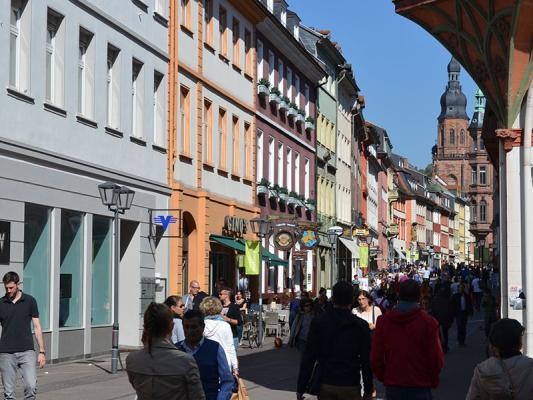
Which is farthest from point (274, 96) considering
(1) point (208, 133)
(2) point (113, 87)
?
(2) point (113, 87)

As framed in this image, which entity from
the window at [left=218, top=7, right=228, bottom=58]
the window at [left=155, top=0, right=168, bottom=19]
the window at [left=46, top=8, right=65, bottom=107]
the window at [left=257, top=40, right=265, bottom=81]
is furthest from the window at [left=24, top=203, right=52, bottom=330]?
the window at [left=257, top=40, right=265, bottom=81]

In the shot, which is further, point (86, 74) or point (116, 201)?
point (86, 74)

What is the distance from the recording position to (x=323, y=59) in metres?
65.7

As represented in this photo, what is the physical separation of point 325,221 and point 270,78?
16.4m

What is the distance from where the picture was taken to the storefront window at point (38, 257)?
80.9 ft

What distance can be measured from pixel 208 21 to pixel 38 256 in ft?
48.9

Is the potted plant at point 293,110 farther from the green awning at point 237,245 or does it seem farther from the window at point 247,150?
the green awning at point 237,245

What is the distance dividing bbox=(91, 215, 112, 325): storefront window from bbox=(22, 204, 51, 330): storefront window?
299 centimetres

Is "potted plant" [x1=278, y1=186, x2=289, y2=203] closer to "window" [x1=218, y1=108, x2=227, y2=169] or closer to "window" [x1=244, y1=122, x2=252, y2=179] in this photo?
"window" [x1=244, y1=122, x2=252, y2=179]

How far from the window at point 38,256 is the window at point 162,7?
8.74m

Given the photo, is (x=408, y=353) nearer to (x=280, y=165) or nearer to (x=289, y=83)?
(x=280, y=165)

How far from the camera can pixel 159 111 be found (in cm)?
3334

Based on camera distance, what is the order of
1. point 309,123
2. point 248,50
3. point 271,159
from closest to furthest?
point 248,50, point 271,159, point 309,123

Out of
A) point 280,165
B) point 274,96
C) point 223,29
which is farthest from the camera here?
point 280,165
